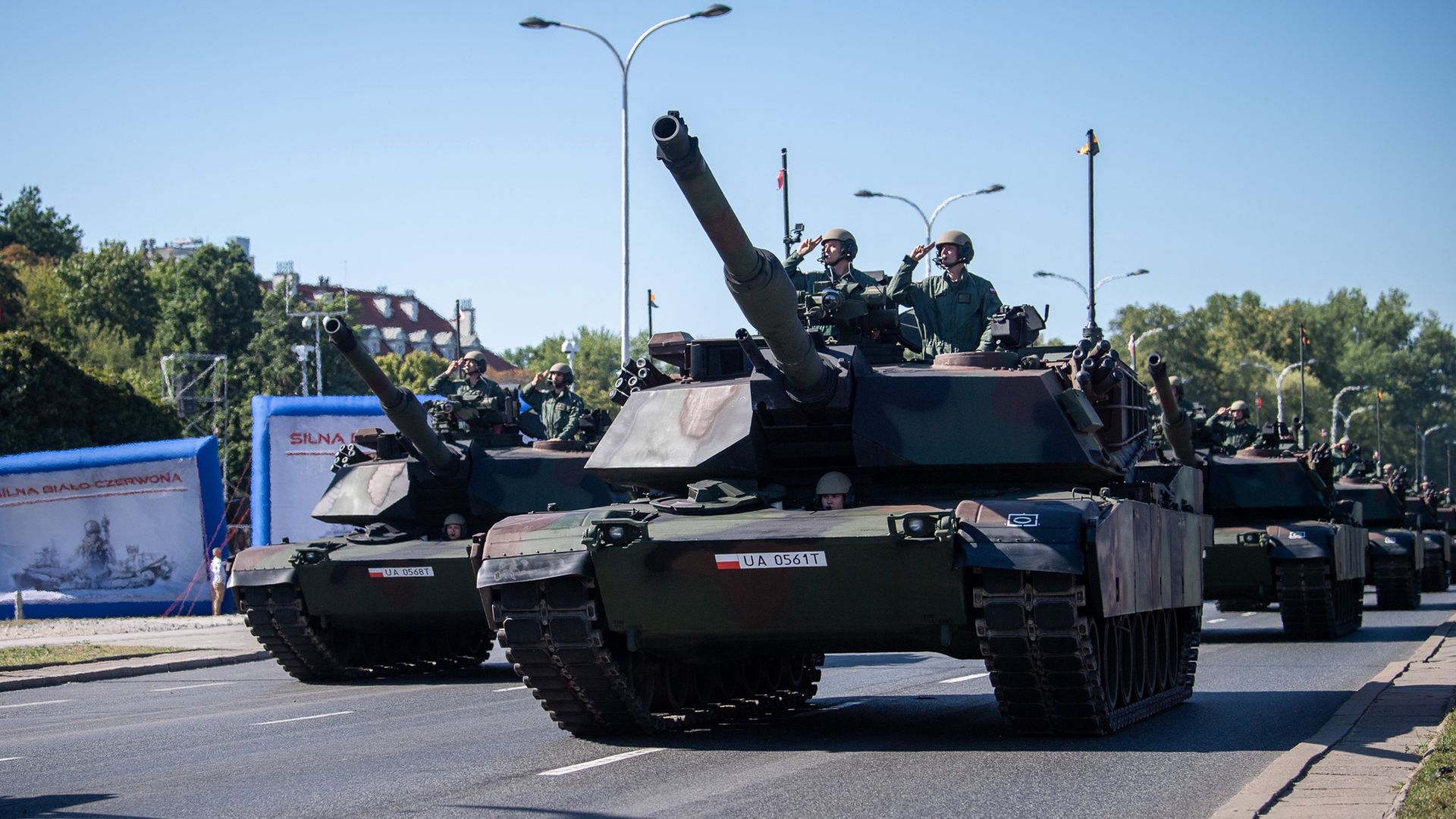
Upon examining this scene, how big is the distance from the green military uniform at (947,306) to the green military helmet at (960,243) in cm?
13

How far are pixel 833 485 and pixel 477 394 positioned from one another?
28.6ft

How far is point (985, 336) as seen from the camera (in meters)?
13.4

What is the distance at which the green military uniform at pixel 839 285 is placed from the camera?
1296cm

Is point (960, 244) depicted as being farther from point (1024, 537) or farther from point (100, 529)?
point (100, 529)

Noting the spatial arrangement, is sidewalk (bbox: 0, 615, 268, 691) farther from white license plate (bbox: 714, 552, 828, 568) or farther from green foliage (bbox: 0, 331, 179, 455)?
green foliage (bbox: 0, 331, 179, 455)

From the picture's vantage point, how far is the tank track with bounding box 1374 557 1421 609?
91.7 ft

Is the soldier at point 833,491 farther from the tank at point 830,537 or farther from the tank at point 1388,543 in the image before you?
the tank at point 1388,543

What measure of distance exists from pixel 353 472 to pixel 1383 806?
42.4 feet

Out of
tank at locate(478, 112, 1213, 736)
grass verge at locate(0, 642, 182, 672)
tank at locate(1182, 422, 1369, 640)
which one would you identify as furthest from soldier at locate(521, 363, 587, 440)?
tank at locate(1182, 422, 1369, 640)

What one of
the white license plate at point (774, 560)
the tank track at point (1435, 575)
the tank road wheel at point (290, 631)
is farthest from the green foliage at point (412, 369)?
the white license plate at point (774, 560)

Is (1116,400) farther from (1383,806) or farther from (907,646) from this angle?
(1383,806)

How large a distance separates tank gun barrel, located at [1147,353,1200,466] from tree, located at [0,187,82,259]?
92.7m

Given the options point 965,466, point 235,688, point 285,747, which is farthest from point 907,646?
point 235,688

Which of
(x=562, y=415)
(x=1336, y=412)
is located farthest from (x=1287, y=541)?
(x=1336, y=412)
